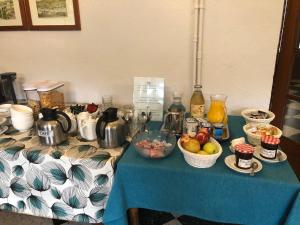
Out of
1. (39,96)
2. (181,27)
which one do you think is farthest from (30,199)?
(181,27)

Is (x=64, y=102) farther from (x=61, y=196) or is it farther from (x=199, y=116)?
(x=199, y=116)

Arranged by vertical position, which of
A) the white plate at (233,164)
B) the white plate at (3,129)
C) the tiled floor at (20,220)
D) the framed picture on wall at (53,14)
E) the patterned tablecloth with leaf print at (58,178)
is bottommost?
the tiled floor at (20,220)

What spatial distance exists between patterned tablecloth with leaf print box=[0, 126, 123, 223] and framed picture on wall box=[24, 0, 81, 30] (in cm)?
87

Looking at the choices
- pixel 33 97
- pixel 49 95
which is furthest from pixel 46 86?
pixel 33 97

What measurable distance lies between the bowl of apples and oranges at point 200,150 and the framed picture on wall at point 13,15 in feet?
4.91

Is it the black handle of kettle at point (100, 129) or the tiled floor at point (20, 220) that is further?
the tiled floor at point (20, 220)

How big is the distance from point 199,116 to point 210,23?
1.92ft

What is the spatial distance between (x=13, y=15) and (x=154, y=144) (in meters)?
1.48

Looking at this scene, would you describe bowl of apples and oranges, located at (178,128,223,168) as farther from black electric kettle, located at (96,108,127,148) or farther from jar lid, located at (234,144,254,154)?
black electric kettle, located at (96,108,127,148)

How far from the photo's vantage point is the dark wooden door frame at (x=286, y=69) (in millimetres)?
1397

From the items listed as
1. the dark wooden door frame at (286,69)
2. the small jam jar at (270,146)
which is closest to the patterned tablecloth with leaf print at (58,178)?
the small jam jar at (270,146)

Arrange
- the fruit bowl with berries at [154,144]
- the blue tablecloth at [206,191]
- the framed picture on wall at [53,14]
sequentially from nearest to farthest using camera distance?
the blue tablecloth at [206,191]
the fruit bowl with berries at [154,144]
the framed picture on wall at [53,14]

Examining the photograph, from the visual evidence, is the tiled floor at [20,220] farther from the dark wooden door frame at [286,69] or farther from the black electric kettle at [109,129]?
the dark wooden door frame at [286,69]

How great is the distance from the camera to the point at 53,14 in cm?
164
